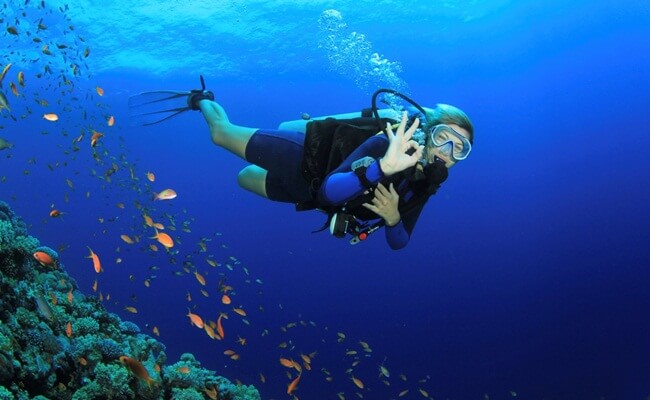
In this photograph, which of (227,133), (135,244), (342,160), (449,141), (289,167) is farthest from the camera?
(135,244)

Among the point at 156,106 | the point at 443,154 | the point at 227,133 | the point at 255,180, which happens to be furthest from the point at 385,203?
the point at 156,106

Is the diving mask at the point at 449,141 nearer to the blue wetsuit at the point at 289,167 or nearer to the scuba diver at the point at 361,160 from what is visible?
the scuba diver at the point at 361,160

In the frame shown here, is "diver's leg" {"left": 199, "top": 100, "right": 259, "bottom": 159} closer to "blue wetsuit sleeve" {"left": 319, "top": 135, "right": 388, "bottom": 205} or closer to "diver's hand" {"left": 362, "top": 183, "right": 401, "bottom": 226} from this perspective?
"blue wetsuit sleeve" {"left": 319, "top": 135, "right": 388, "bottom": 205}

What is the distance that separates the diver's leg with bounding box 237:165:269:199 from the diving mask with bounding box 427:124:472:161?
104 inches

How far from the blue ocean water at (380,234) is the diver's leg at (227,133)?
1297 cm

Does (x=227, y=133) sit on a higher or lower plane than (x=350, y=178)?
higher

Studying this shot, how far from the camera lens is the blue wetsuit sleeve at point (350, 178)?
3.83m

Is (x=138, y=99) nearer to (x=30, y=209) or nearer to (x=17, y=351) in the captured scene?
(x=17, y=351)

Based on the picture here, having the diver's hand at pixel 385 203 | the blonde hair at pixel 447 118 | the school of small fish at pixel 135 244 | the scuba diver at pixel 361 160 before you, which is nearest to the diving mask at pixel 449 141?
the scuba diver at pixel 361 160

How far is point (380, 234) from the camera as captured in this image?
2146 inches

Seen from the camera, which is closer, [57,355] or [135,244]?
[57,355]

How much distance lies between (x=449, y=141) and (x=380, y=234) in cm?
5092

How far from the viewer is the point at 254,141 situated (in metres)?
5.40

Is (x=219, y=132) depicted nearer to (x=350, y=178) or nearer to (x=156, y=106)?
(x=156, y=106)
